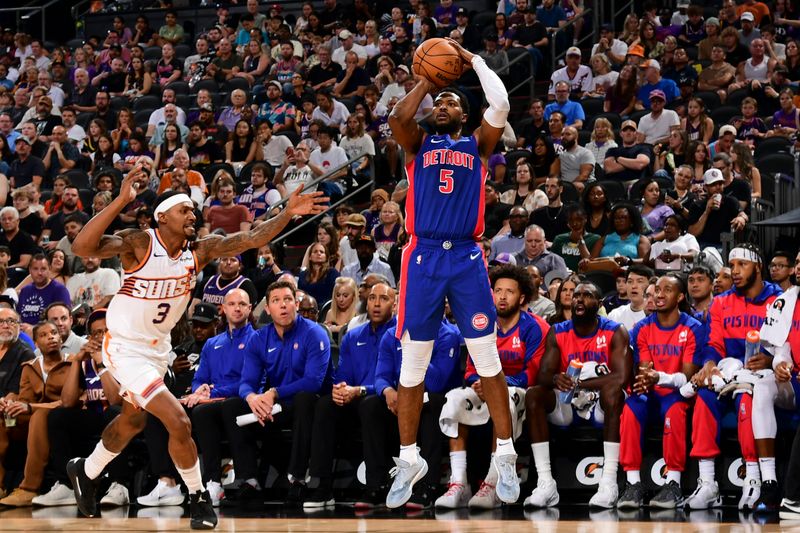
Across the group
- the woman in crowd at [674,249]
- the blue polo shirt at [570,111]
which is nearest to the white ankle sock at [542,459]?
the woman in crowd at [674,249]

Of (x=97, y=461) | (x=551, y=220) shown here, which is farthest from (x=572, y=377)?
(x=551, y=220)

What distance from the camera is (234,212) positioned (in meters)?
12.9

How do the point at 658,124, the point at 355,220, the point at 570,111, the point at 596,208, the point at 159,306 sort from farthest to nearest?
the point at 570,111, the point at 658,124, the point at 355,220, the point at 596,208, the point at 159,306

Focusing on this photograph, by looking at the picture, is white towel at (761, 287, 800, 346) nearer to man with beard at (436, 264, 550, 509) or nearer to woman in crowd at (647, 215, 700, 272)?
man with beard at (436, 264, 550, 509)

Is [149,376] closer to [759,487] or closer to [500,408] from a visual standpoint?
[500,408]

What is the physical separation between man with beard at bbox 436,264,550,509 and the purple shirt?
17.2 ft

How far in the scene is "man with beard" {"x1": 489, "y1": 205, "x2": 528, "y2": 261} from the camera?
11.0 meters

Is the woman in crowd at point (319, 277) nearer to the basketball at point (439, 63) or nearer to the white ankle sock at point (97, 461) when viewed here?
the white ankle sock at point (97, 461)

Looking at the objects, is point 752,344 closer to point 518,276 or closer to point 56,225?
point 518,276

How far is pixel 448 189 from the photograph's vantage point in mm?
6652

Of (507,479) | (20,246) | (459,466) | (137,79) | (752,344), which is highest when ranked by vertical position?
(137,79)

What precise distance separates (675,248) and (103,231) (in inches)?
219

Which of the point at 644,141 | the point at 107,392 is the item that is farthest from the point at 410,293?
the point at 644,141

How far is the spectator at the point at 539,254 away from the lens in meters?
10.5
